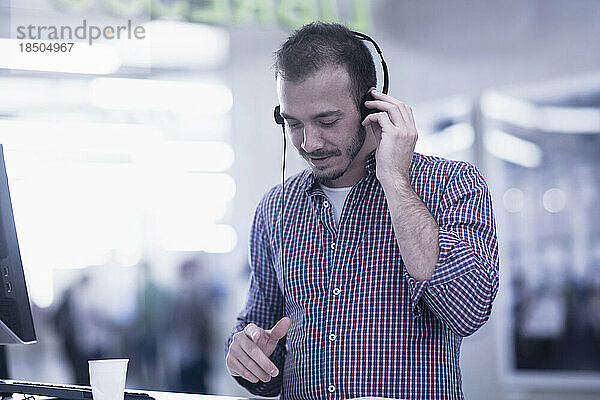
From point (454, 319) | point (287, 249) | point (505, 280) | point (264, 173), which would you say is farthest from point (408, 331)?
point (264, 173)

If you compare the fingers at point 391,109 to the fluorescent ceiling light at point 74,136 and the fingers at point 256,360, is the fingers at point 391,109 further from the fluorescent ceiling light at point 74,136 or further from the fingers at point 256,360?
the fluorescent ceiling light at point 74,136

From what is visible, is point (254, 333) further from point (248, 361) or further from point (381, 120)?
point (381, 120)

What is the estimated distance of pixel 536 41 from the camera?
4.13m

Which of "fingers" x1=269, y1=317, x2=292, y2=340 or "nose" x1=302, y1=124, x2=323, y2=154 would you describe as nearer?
"fingers" x1=269, y1=317, x2=292, y2=340

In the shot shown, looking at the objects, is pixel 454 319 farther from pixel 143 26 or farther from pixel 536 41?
pixel 143 26

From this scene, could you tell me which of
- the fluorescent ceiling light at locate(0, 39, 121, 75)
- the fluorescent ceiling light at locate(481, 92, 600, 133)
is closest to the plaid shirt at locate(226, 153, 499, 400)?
the fluorescent ceiling light at locate(481, 92, 600, 133)

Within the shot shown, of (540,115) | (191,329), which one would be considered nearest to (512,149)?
(540,115)

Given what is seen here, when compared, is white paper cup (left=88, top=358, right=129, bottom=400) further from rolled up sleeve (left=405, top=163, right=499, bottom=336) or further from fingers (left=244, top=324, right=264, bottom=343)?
rolled up sleeve (left=405, top=163, right=499, bottom=336)

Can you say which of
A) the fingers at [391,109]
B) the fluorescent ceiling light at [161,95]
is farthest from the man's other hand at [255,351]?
the fluorescent ceiling light at [161,95]

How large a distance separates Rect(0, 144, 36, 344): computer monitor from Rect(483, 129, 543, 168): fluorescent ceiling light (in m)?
3.08

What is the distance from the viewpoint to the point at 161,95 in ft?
17.0

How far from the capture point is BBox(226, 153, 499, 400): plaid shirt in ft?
4.86

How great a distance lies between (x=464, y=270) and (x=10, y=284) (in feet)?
2.60

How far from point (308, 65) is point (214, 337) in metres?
3.82
